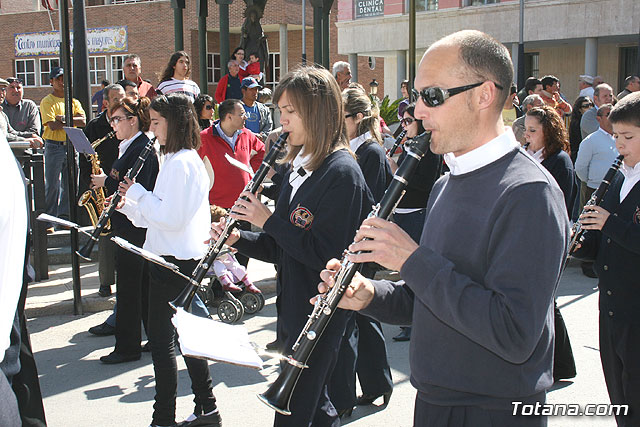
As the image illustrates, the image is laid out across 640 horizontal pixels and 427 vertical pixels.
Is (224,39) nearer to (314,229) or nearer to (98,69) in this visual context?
(314,229)

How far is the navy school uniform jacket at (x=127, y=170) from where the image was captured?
191 inches

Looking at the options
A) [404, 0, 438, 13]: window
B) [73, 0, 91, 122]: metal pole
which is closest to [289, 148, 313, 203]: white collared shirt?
[73, 0, 91, 122]: metal pole

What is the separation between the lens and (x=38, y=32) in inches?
1484

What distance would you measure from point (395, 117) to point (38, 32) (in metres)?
30.9

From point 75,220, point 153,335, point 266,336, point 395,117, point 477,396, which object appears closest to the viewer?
point 477,396

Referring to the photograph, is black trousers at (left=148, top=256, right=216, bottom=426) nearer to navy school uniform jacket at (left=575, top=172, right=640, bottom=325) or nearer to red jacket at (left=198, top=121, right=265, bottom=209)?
navy school uniform jacket at (left=575, top=172, right=640, bottom=325)

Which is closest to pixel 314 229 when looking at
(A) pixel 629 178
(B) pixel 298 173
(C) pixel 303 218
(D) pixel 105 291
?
(C) pixel 303 218

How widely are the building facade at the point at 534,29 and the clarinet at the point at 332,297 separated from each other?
23346mm

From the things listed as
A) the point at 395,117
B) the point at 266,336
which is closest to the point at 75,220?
the point at 266,336

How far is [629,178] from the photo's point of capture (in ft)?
11.6

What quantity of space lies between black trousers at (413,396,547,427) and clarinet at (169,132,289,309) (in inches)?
63.3

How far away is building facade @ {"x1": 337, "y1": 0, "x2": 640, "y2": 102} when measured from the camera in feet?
77.8

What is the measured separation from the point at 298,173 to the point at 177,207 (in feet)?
3.28

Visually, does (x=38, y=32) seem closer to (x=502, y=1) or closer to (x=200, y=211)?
(x=502, y=1)
